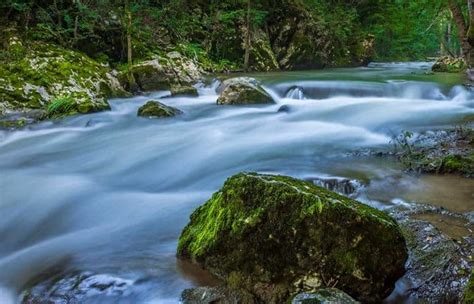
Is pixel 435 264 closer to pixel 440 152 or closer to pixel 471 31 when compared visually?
pixel 440 152

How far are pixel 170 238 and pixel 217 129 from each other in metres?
4.66

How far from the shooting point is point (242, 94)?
10.4 metres

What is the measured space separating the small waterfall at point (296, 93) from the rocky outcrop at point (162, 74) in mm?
2909

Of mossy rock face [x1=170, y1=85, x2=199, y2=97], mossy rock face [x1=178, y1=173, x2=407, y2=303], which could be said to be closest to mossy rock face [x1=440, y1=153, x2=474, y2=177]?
mossy rock face [x1=178, y1=173, x2=407, y2=303]

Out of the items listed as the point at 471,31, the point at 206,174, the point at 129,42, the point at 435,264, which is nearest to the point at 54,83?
the point at 129,42

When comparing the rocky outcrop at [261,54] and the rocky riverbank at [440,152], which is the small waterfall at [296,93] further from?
the rocky outcrop at [261,54]

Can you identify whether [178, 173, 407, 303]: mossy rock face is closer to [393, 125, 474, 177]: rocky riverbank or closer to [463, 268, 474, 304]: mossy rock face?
[463, 268, 474, 304]: mossy rock face

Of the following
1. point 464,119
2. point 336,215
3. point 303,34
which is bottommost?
point 464,119

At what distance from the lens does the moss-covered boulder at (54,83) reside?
9.18m

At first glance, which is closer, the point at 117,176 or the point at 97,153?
the point at 117,176

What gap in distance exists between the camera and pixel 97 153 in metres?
7.20

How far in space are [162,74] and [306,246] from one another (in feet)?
33.1

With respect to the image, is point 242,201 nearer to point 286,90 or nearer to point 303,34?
point 286,90

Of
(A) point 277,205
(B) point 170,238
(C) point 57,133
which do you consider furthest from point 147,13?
(A) point 277,205
